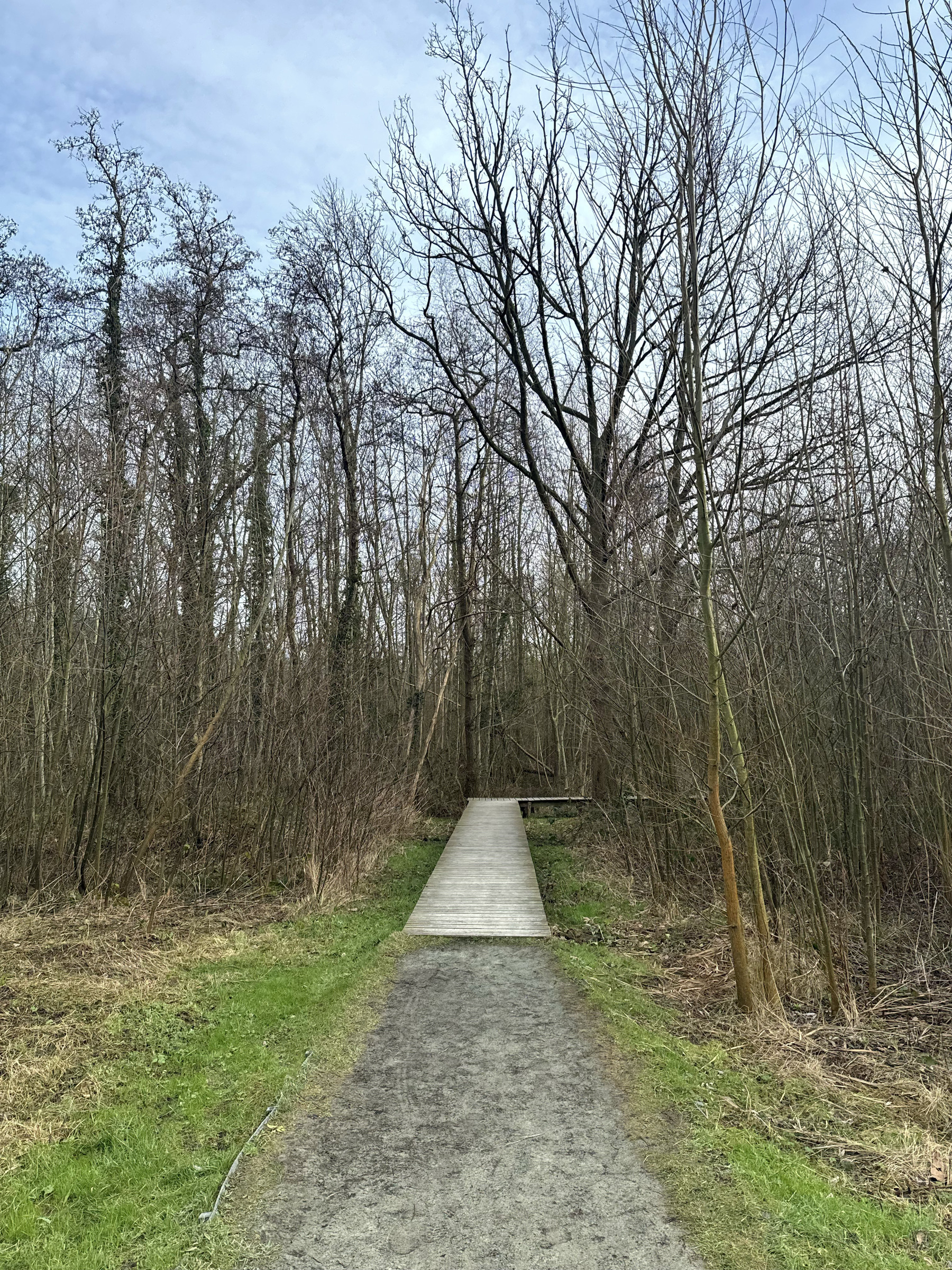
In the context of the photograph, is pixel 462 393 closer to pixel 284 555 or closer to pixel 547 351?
pixel 547 351

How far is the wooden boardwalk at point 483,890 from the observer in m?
6.91

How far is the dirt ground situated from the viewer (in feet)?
8.64

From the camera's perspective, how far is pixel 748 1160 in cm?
318

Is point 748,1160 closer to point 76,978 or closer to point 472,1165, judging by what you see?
point 472,1165

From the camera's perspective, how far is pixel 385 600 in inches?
698

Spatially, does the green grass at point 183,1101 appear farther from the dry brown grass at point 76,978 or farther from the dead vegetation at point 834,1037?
the dead vegetation at point 834,1037

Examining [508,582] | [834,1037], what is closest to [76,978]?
[834,1037]

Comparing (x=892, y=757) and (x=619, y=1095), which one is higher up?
(x=892, y=757)

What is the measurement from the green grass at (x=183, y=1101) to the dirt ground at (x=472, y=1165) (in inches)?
11.7

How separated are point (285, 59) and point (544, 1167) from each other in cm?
803

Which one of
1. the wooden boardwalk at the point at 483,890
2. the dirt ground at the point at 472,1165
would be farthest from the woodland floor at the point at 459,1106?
the wooden boardwalk at the point at 483,890

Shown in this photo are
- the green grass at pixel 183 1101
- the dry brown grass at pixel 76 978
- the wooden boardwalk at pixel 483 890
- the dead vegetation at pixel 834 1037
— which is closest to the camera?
the green grass at pixel 183 1101

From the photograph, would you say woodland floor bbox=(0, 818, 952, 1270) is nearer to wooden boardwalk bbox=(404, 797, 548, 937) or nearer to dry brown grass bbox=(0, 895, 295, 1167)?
dry brown grass bbox=(0, 895, 295, 1167)

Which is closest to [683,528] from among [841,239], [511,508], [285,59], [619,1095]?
[841,239]
